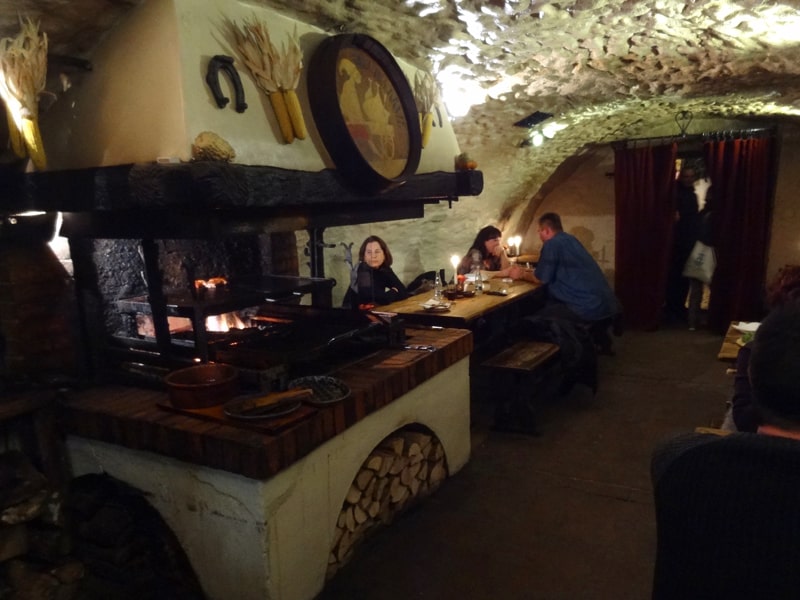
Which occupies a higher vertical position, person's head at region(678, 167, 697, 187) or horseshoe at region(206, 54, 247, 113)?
horseshoe at region(206, 54, 247, 113)

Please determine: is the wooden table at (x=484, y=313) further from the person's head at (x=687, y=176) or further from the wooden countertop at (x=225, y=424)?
the person's head at (x=687, y=176)

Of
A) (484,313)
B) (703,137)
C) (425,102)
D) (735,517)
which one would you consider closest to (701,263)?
(703,137)

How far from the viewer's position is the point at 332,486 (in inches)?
108

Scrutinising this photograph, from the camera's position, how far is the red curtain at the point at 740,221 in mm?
7047

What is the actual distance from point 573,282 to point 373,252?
1.93 m

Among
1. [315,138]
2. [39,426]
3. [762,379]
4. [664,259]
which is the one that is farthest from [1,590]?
[664,259]

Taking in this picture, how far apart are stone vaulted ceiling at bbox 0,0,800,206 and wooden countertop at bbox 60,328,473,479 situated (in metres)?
1.58

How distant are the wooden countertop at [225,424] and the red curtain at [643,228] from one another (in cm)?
552

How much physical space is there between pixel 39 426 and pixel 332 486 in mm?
1371

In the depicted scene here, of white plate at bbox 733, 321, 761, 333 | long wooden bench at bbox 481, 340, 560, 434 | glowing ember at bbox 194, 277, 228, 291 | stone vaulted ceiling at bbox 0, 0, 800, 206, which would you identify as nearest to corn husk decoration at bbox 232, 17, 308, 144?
stone vaulted ceiling at bbox 0, 0, 800, 206

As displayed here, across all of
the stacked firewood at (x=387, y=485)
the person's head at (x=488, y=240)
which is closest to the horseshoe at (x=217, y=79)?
the stacked firewood at (x=387, y=485)

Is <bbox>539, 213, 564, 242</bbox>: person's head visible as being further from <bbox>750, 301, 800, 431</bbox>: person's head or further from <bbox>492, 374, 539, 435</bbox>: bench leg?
<bbox>750, 301, 800, 431</bbox>: person's head

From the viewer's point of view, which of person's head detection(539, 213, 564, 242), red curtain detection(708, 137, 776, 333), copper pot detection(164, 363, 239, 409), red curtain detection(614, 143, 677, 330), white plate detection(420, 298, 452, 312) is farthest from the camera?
red curtain detection(614, 143, 677, 330)

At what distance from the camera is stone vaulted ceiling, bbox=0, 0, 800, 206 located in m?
3.02
